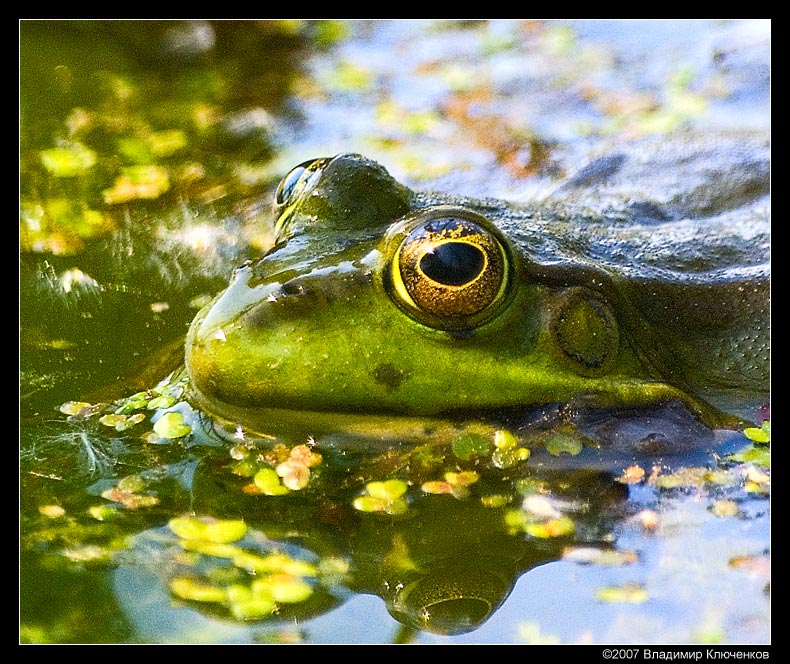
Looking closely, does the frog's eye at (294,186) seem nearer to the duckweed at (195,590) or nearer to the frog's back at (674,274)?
the frog's back at (674,274)

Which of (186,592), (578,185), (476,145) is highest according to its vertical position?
(476,145)

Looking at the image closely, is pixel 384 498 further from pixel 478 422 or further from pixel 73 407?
pixel 73 407

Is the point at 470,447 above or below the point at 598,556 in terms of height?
above

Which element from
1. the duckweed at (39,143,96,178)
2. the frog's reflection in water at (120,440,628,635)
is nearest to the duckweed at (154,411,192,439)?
the frog's reflection in water at (120,440,628,635)

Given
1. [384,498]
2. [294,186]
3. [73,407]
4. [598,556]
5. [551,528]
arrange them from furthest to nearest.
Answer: [294,186] < [73,407] < [384,498] < [551,528] < [598,556]

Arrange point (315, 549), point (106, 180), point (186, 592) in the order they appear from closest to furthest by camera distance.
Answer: point (186, 592) → point (315, 549) → point (106, 180)

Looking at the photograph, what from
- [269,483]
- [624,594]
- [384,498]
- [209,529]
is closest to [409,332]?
[384,498]
